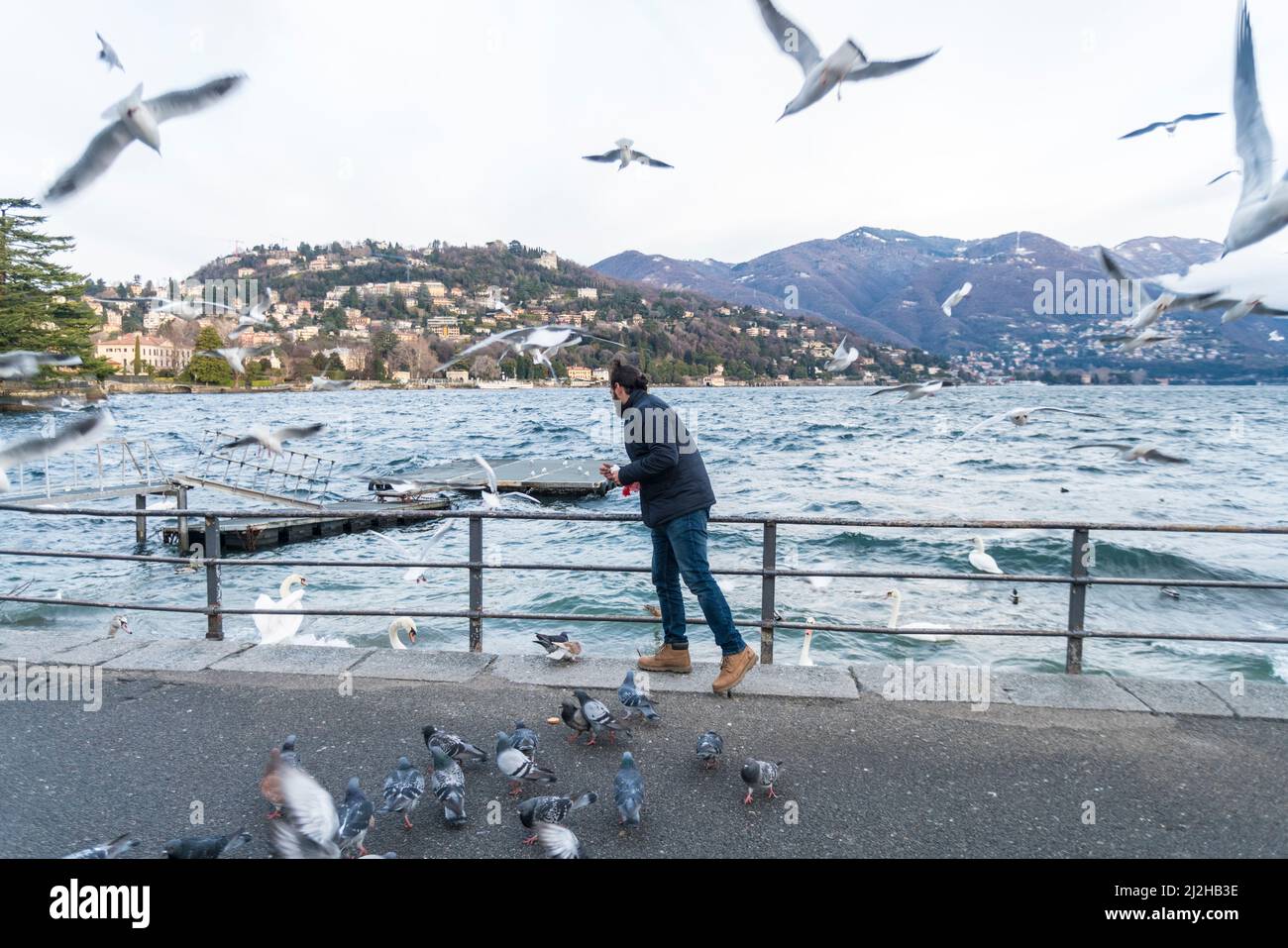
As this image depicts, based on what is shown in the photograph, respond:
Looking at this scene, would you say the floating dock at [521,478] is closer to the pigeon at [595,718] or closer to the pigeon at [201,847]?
the pigeon at [595,718]

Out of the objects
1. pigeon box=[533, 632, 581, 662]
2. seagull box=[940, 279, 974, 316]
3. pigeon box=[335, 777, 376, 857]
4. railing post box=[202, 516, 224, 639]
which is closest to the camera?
pigeon box=[335, 777, 376, 857]

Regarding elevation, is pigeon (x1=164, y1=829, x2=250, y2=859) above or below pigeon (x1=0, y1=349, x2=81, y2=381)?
below

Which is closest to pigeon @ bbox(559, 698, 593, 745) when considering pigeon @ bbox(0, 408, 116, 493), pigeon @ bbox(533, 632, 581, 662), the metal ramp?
pigeon @ bbox(533, 632, 581, 662)

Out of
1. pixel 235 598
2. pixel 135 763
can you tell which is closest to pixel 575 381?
pixel 235 598

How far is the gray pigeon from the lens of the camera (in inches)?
163

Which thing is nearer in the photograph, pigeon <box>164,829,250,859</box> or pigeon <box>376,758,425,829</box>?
pigeon <box>164,829,250,859</box>

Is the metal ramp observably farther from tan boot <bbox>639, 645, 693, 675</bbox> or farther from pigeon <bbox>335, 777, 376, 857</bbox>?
pigeon <bbox>335, 777, 376, 857</bbox>

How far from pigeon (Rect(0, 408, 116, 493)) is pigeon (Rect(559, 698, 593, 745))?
146 inches

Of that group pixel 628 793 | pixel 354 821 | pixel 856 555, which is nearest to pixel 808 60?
pixel 628 793

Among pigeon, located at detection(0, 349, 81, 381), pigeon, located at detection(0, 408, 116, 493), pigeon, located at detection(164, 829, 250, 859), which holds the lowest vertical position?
pigeon, located at detection(164, 829, 250, 859)

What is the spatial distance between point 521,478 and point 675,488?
22.3 m

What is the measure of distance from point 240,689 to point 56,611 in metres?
13.1

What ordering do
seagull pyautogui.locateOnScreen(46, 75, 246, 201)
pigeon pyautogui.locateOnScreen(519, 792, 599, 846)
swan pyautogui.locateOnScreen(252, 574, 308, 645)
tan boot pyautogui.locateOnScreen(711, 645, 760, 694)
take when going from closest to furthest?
pigeon pyautogui.locateOnScreen(519, 792, 599, 846), tan boot pyautogui.locateOnScreen(711, 645, 760, 694), seagull pyautogui.locateOnScreen(46, 75, 246, 201), swan pyautogui.locateOnScreen(252, 574, 308, 645)

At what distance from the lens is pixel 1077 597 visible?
5207 mm
